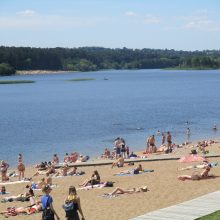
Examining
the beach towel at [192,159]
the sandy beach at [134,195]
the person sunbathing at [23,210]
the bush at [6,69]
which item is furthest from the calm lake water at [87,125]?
the bush at [6,69]

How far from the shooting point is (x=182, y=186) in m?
19.1

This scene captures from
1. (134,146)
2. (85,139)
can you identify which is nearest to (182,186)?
(134,146)

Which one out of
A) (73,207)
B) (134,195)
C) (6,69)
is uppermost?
(73,207)

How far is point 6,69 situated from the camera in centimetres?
18412

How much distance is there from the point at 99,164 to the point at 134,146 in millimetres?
12444

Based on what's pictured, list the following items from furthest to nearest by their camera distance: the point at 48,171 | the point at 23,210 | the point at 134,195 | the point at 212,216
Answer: the point at 48,171 → the point at 134,195 → the point at 23,210 → the point at 212,216

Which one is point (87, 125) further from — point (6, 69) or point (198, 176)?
point (6, 69)

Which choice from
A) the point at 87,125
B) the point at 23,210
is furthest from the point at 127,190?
the point at 87,125

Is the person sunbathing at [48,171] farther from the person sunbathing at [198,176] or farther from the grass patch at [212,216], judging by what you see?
the grass patch at [212,216]

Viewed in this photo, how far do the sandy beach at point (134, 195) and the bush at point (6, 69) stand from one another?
528ft

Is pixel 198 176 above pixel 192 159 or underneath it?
above

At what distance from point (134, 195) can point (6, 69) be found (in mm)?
169927

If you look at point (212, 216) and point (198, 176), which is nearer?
point (212, 216)

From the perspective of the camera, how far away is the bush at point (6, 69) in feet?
598
